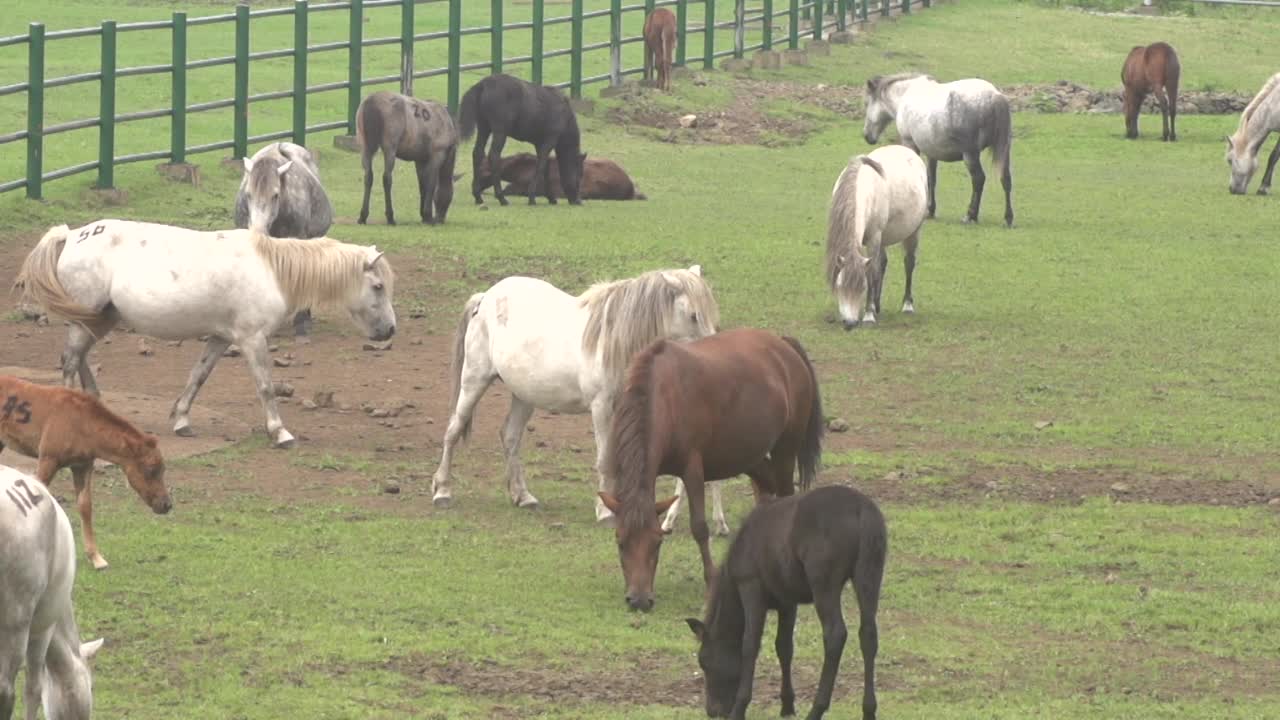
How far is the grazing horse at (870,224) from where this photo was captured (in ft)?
53.1

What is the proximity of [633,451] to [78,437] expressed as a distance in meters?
2.43

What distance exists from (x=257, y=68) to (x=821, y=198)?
1011cm

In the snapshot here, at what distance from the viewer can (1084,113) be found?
33625 millimetres

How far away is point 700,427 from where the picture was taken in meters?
9.02

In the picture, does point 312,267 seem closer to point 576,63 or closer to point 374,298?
point 374,298

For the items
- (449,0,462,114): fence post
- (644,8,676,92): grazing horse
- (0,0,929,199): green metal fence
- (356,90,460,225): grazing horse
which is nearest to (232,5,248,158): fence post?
(0,0,929,199): green metal fence

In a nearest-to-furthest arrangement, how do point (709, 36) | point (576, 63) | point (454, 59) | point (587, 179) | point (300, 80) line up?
point (587, 179) → point (300, 80) → point (454, 59) → point (576, 63) → point (709, 36)

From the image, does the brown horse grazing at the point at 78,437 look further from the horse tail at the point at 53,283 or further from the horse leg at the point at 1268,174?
the horse leg at the point at 1268,174

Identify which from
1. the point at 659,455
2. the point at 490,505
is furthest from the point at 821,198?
the point at 659,455

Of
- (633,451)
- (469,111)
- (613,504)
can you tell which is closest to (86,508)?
(613,504)

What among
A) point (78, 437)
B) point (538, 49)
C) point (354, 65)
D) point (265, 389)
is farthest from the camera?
point (538, 49)

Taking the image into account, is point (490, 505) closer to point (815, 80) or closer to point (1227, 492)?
point (1227, 492)

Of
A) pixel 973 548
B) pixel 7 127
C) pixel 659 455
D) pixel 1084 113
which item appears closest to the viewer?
pixel 659 455

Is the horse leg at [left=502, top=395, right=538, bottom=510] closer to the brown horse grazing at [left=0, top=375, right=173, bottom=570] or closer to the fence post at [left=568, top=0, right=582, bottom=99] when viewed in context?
the brown horse grazing at [left=0, top=375, right=173, bottom=570]
